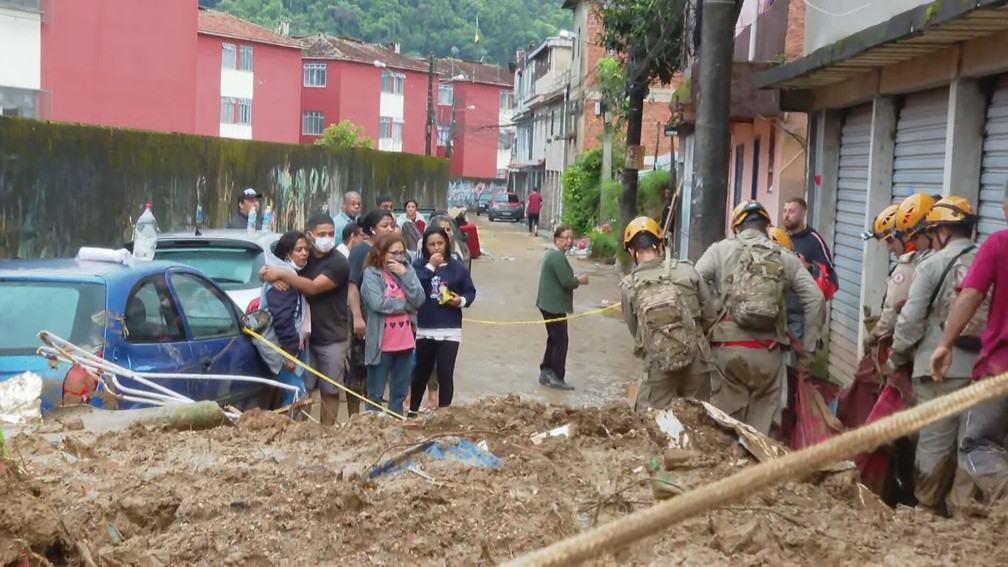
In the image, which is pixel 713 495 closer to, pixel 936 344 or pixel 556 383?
pixel 936 344

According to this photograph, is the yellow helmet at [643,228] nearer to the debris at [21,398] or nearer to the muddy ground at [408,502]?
the muddy ground at [408,502]

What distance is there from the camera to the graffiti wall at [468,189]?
78.6 m

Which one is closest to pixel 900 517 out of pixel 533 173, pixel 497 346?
pixel 497 346

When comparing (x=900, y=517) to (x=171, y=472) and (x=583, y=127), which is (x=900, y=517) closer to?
(x=171, y=472)

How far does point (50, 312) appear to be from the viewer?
674cm

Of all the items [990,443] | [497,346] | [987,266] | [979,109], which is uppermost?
[979,109]

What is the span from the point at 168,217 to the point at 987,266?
1563 centimetres

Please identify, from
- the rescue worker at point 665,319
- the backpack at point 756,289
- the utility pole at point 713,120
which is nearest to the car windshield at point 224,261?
the utility pole at point 713,120

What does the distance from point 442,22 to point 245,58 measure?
5038 cm

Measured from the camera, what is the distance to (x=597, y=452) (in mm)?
5461

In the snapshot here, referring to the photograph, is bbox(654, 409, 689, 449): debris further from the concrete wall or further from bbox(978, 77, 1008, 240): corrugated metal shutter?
the concrete wall

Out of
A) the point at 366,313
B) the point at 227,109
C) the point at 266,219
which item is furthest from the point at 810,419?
the point at 227,109

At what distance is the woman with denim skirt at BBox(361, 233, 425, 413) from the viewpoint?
8438 millimetres

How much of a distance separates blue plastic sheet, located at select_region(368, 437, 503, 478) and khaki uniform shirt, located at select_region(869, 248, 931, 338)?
2957 mm
